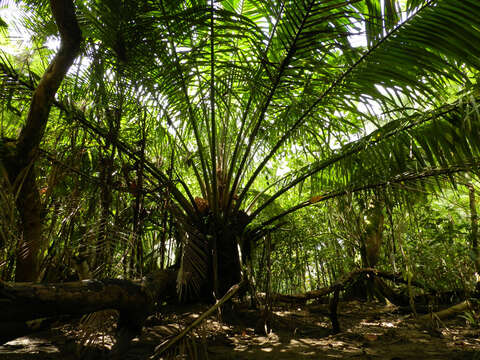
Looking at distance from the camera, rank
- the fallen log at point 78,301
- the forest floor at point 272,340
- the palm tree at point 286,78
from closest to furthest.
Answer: the fallen log at point 78,301, the forest floor at point 272,340, the palm tree at point 286,78

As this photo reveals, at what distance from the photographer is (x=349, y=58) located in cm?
232

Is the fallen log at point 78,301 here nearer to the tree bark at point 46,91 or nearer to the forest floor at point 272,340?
the forest floor at point 272,340

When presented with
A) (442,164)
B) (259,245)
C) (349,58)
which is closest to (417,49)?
(349,58)

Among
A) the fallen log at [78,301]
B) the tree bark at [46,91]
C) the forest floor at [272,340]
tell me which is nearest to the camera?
the fallen log at [78,301]

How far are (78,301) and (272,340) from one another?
1.49m

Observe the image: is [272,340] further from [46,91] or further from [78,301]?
[46,91]

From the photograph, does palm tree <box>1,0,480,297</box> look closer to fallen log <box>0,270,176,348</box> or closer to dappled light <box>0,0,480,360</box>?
→ dappled light <box>0,0,480,360</box>

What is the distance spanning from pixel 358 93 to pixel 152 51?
5.49 feet

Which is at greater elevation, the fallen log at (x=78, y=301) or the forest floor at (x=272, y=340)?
the fallen log at (x=78, y=301)

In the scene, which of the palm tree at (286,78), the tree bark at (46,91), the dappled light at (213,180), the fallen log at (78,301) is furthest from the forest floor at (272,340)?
the tree bark at (46,91)

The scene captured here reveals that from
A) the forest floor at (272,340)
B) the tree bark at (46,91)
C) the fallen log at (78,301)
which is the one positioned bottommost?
the forest floor at (272,340)

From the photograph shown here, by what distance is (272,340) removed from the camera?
2135 mm

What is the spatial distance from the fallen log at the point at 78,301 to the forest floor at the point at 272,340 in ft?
0.61

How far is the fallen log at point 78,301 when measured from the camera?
3.33 ft
